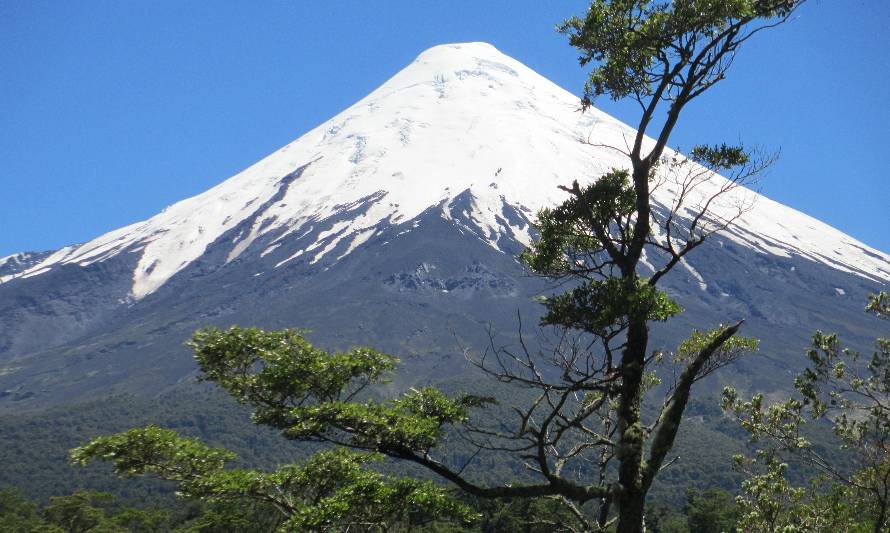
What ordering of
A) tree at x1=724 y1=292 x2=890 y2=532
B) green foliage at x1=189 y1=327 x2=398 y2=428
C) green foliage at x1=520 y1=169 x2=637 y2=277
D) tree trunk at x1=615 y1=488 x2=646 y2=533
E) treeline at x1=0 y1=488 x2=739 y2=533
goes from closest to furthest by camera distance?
tree trunk at x1=615 y1=488 x2=646 y2=533
green foliage at x1=520 y1=169 x2=637 y2=277
green foliage at x1=189 y1=327 x2=398 y2=428
tree at x1=724 y1=292 x2=890 y2=532
treeline at x1=0 y1=488 x2=739 y2=533

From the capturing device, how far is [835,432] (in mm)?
12805

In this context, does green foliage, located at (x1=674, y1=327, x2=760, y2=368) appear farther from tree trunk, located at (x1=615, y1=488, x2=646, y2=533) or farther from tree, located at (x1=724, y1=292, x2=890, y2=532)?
tree, located at (x1=724, y1=292, x2=890, y2=532)

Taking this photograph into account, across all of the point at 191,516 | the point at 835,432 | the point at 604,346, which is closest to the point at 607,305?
the point at 604,346

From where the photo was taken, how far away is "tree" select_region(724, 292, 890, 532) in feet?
39.5

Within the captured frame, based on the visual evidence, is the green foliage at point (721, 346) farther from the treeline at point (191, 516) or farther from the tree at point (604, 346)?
the treeline at point (191, 516)

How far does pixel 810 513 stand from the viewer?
1313 centimetres

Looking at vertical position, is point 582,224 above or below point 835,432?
above

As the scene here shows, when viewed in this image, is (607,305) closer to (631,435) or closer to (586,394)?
(631,435)

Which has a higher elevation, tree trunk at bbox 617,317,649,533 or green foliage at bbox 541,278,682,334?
green foliage at bbox 541,278,682,334

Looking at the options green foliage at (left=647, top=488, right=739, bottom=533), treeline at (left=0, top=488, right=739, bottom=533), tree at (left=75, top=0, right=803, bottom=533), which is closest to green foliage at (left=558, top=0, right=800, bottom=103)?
tree at (left=75, top=0, right=803, bottom=533)

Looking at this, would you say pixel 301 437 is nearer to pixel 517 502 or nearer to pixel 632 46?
pixel 632 46

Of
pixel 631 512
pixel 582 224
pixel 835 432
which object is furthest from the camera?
pixel 835 432

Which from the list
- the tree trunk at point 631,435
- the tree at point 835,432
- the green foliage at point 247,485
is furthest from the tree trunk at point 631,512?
the tree at point 835,432

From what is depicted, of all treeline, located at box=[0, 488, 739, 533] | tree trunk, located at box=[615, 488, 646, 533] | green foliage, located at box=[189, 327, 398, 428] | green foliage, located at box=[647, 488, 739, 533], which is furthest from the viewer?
green foliage, located at box=[647, 488, 739, 533]
